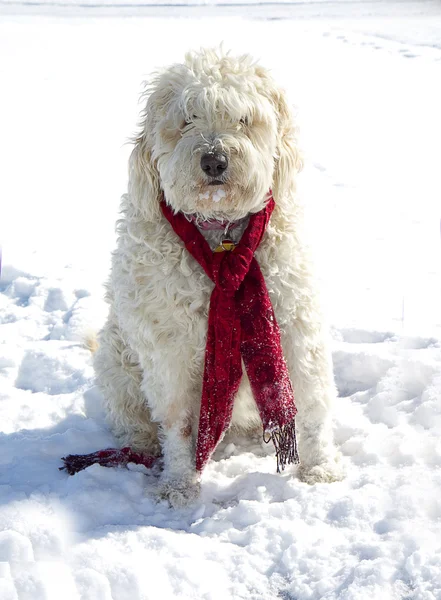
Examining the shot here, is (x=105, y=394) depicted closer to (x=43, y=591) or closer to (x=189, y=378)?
(x=189, y=378)

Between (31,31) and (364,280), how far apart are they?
39.9 feet

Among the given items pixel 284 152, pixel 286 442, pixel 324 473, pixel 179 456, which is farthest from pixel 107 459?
pixel 284 152

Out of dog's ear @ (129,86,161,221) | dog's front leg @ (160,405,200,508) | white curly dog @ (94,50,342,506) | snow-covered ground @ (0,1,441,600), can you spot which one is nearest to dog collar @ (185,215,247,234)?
white curly dog @ (94,50,342,506)

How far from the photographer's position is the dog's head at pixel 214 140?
2.86m

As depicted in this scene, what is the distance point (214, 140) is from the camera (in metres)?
2.83

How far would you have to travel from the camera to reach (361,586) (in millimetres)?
2564

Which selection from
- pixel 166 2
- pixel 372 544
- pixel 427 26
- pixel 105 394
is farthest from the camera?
pixel 166 2

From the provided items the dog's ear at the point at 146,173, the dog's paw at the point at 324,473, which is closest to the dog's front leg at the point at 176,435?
the dog's paw at the point at 324,473

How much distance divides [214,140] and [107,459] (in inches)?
64.0

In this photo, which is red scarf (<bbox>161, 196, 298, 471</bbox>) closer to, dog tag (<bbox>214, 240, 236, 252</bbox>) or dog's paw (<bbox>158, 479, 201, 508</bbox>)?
dog tag (<bbox>214, 240, 236, 252</bbox>)

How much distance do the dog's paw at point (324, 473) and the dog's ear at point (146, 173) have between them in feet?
4.46

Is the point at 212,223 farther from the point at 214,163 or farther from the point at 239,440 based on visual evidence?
the point at 239,440

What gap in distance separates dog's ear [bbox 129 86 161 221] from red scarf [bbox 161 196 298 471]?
65mm

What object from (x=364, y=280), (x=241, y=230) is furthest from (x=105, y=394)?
(x=364, y=280)
